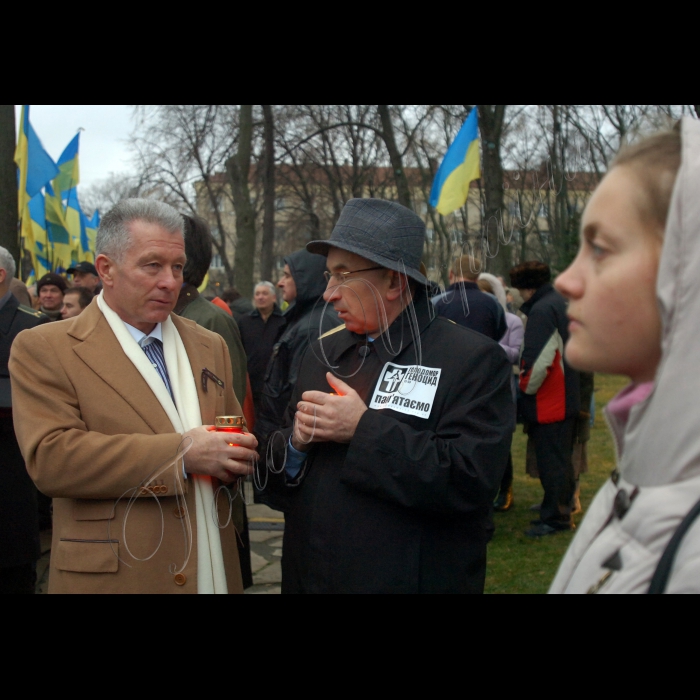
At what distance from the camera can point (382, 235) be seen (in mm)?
2410

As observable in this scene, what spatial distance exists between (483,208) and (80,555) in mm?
1847

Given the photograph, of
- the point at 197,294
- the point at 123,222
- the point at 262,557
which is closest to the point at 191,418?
the point at 123,222

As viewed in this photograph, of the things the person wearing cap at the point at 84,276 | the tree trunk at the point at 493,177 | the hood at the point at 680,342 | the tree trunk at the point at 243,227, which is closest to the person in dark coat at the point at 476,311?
the tree trunk at the point at 493,177

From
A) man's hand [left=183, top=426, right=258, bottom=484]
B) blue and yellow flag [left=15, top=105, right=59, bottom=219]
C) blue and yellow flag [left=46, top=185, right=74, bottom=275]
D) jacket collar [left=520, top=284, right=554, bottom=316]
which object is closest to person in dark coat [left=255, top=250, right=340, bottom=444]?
man's hand [left=183, top=426, right=258, bottom=484]

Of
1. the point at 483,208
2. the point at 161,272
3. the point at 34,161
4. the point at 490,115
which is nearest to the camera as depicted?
the point at 161,272

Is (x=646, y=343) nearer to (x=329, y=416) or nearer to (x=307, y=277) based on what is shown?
(x=329, y=416)

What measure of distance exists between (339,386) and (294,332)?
1.68 metres

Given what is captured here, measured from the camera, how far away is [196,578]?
2.25 meters

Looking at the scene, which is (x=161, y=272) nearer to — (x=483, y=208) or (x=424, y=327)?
(x=424, y=327)

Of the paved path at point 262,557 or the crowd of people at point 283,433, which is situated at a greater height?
the crowd of people at point 283,433

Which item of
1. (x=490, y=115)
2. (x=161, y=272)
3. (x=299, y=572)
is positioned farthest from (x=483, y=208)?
(x=299, y=572)

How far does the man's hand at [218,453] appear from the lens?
2.15 metres

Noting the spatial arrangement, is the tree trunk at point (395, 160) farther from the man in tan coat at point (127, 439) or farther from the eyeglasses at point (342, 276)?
the man in tan coat at point (127, 439)

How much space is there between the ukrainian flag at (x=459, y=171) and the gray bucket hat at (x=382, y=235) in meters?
0.99
